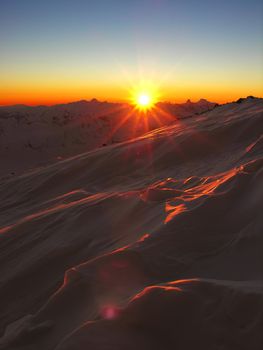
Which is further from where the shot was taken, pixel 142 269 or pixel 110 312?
pixel 142 269

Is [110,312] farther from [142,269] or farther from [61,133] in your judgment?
[61,133]

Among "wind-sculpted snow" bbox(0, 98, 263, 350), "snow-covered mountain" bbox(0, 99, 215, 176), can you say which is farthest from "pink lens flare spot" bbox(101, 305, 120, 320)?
"snow-covered mountain" bbox(0, 99, 215, 176)

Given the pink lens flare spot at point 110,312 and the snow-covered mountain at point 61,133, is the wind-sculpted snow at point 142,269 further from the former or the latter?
the snow-covered mountain at point 61,133

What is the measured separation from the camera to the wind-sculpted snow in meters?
1.24

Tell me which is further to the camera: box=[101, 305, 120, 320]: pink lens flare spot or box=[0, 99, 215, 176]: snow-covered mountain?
box=[0, 99, 215, 176]: snow-covered mountain

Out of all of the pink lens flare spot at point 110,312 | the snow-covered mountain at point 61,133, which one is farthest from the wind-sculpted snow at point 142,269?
the snow-covered mountain at point 61,133

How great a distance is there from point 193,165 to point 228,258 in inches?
113

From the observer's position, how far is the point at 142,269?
177 centimetres

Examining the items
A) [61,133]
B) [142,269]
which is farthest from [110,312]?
[61,133]

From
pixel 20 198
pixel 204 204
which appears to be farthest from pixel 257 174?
pixel 20 198

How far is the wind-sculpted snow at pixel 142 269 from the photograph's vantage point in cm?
124

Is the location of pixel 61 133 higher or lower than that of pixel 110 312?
lower

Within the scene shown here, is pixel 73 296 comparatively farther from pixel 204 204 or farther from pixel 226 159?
pixel 226 159

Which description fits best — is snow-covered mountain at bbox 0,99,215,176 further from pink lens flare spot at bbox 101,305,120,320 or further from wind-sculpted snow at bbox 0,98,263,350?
pink lens flare spot at bbox 101,305,120,320
